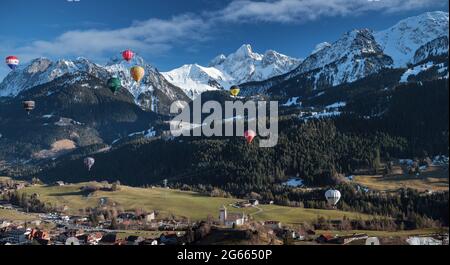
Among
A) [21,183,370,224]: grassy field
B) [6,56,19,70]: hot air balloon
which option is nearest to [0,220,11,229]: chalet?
[21,183,370,224]: grassy field

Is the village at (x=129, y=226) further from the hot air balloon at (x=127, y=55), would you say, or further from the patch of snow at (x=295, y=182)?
the patch of snow at (x=295, y=182)

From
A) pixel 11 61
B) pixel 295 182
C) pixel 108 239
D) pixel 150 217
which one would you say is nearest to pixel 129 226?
pixel 150 217

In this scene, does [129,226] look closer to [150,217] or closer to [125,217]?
[150,217]

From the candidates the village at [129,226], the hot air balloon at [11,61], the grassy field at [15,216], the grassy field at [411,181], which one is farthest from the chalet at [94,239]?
the grassy field at [411,181]

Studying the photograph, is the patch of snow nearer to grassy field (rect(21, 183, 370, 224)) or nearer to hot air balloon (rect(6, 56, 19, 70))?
grassy field (rect(21, 183, 370, 224))
